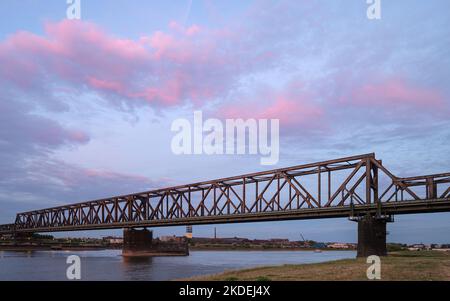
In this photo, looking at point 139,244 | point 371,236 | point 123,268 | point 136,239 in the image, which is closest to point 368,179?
point 371,236

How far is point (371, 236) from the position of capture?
5916cm

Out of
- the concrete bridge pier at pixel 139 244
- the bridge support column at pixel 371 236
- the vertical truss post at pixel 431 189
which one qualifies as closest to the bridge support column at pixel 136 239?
the concrete bridge pier at pixel 139 244

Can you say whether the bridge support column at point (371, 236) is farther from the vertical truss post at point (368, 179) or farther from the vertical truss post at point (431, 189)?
the vertical truss post at point (431, 189)

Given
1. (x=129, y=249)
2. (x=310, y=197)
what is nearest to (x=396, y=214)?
(x=310, y=197)

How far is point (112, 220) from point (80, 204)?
25.2m

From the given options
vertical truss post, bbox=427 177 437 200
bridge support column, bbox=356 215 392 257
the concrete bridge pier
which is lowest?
the concrete bridge pier

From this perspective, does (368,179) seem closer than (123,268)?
Yes

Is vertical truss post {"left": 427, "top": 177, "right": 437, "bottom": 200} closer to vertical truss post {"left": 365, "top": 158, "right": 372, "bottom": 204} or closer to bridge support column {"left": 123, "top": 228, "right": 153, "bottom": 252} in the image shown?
vertical truss post {"left": 365, "top": 158, "right": 372, "bottom": 204}

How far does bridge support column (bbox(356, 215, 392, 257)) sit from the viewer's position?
188ft

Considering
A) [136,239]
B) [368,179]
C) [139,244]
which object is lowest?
A: [139,244]

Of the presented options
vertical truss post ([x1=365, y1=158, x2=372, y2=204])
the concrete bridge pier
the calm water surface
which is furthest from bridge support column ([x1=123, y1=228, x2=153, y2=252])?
vertical truss post ([x1=365, y1=158, x2=372, y2=204])

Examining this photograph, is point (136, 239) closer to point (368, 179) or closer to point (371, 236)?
point (368, 179)

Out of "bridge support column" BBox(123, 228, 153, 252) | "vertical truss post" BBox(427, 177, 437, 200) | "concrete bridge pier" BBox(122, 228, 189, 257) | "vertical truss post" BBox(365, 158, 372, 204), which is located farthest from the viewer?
"bridge support column" BBox(123, 228, 153, 252)
